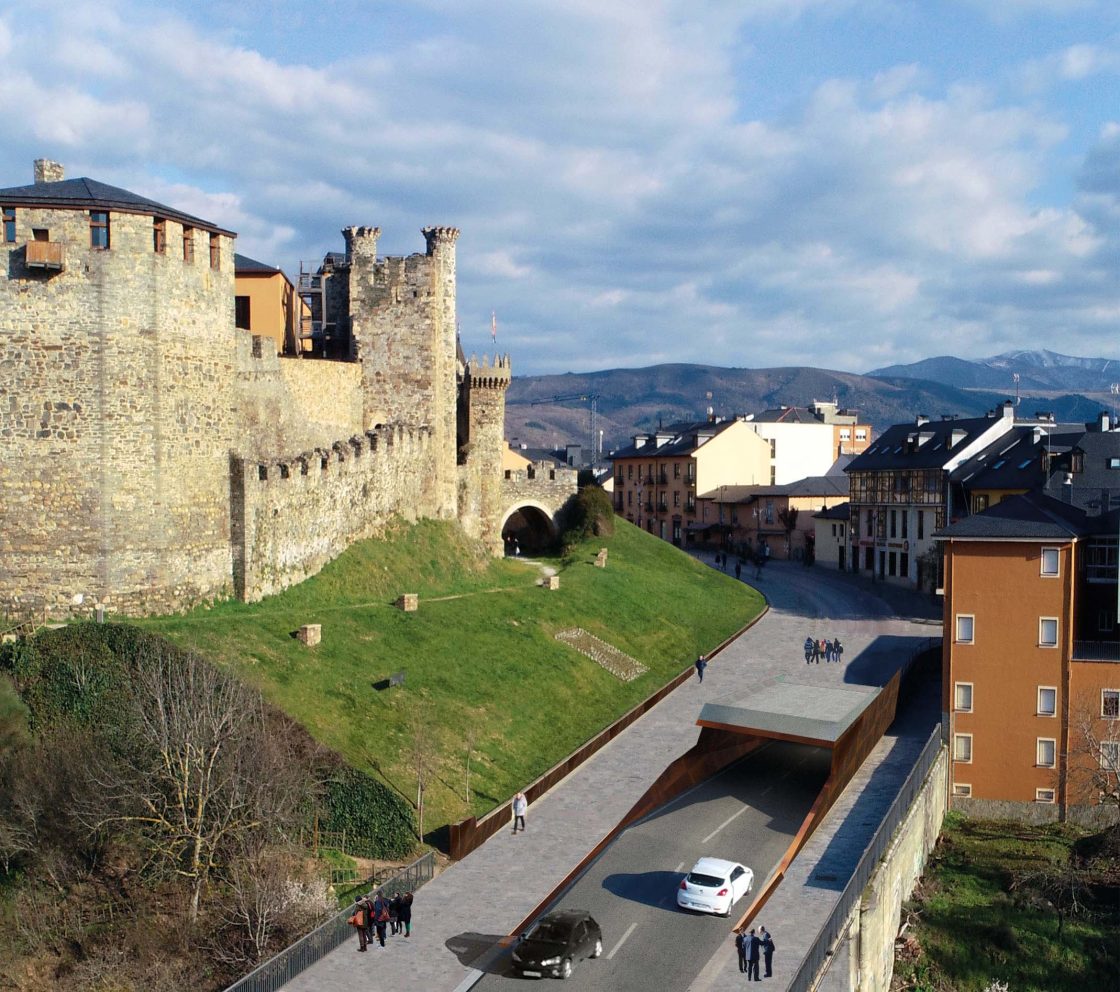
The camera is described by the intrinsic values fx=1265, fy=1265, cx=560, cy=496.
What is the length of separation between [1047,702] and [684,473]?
55769 mm

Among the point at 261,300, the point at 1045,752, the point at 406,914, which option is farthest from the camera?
the point at 261,300

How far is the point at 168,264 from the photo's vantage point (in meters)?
36.4

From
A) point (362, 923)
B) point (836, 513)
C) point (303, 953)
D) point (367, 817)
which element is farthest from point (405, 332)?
point (836, 513)

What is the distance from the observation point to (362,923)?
25.3 m

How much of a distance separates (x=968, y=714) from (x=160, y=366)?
2759 centimetres

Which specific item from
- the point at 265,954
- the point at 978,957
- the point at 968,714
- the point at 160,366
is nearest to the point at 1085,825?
the point at 968,714

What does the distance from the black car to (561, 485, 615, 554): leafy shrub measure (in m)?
43.2

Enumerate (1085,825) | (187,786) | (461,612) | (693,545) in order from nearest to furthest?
(187,786)
(1085,825)
(461,612)
(693,545)

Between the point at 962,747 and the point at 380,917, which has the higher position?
the point at 380,917

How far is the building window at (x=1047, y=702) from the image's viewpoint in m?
40.7

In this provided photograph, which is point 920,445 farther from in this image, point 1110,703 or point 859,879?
point 859,879

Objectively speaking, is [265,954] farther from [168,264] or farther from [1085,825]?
[1085,825]

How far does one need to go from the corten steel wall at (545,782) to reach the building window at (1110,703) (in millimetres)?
14466

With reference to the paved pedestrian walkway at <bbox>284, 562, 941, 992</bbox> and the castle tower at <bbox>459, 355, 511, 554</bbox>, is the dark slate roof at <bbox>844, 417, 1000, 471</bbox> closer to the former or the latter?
the paved pedestrian walkway at <bbox>284, 562, 941, 992</bbox>
